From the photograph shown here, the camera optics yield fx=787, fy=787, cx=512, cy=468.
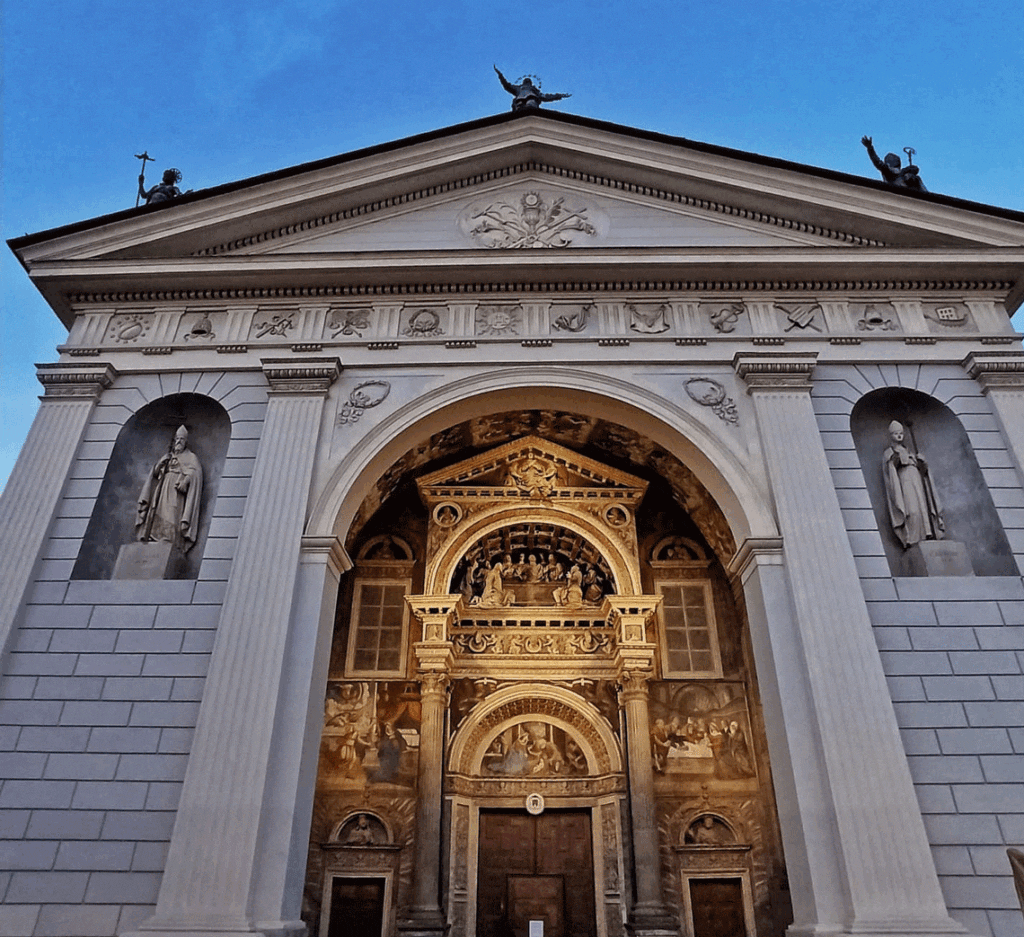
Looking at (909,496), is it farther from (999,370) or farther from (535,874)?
(535,874)

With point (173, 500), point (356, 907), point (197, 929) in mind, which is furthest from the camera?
point (356, 907)

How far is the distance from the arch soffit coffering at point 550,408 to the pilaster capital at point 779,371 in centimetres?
91

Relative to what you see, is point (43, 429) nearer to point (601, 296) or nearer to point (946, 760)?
point (601, 296)

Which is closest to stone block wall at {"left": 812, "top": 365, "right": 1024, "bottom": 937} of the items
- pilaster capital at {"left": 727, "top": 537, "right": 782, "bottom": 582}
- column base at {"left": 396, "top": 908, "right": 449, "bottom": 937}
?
pilaster capital at {"left": 727, "top": 537, "right": 782, "bottom": 582}

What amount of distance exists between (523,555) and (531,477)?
→ 57.1 inches

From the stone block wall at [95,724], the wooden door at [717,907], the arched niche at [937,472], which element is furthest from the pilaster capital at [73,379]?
the wooden door at [717,907]

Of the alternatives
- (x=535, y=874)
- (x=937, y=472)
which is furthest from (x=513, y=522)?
(x=937, y=472)

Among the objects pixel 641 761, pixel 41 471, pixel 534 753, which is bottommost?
pixel 641 761

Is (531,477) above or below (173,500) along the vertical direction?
above

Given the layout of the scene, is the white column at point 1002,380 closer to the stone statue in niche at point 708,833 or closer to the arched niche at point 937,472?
the arched niche at point 937,472

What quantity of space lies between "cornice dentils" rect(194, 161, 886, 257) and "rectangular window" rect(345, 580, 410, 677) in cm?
555

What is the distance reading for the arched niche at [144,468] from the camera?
361 inches

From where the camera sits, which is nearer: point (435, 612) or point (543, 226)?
point (543, 226)

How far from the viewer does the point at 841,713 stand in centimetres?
771
